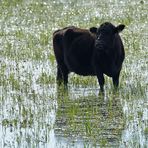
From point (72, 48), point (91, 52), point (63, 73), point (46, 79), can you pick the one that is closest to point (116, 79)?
point (91, 52)

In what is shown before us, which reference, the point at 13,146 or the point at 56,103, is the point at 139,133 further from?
the point at 56,103

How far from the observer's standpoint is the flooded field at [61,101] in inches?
372

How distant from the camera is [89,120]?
1041 cm

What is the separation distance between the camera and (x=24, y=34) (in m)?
20.7

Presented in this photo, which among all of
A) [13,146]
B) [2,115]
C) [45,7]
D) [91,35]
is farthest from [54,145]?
[45,7]

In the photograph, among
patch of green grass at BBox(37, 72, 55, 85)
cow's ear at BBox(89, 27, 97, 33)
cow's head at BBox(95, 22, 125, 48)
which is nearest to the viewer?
cow's head at BBox(95, 22, 125, 48)

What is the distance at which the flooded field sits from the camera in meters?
9.45

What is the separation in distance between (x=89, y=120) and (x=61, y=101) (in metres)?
1.68

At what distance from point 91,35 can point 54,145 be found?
4.62 m

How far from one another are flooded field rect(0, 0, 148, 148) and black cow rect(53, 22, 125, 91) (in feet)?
0.88

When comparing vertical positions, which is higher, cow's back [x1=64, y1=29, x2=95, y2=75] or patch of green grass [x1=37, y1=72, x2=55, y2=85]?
cow's back [x1=64, y1=29, x2=95, y2=75]

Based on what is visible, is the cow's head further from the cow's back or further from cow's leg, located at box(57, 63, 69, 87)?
cow's leg, located at box(57, 63, 69, 87)

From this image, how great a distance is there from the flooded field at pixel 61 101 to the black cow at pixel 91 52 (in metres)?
0.27

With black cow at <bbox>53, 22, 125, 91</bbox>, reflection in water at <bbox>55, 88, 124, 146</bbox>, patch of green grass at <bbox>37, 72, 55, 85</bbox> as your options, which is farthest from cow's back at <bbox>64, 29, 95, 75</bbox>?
reflection in water at <bbox>55, 88, 124, 146</bbox>
